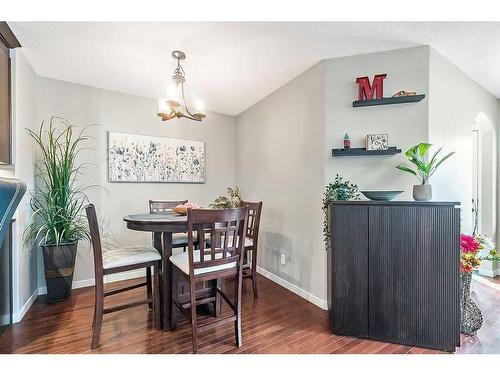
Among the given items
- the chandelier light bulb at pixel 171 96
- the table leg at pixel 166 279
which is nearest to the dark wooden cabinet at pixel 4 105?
the chandelier light bulb at pixel 171 96

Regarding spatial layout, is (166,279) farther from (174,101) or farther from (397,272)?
(397,272)

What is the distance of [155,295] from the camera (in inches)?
84.4

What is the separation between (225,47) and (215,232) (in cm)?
160

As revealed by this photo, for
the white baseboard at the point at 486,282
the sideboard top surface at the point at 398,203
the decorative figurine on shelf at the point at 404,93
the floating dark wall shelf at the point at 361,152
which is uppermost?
the decorative figurine on shelf at the point at 404,93

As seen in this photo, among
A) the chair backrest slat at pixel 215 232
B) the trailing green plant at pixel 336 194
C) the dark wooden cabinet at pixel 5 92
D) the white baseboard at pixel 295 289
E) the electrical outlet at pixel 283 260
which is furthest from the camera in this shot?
the electrical outlet at pixel 283 260

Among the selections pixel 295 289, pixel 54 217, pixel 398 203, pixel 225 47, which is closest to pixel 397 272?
pixel 398 203

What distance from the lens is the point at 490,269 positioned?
346cm

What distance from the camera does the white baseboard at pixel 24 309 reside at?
7.22ft

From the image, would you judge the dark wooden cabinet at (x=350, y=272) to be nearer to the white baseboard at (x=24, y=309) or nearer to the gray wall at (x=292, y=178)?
the gray wall at (x=292, y=178)

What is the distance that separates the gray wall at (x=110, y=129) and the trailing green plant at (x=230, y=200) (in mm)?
267

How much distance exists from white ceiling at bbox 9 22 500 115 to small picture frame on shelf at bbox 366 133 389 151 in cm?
78
